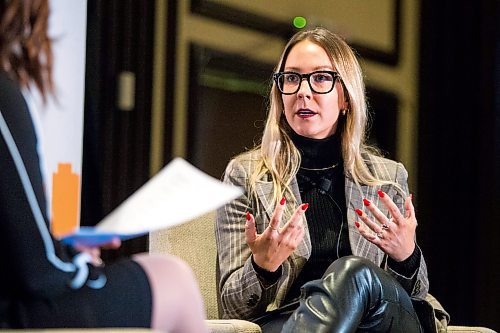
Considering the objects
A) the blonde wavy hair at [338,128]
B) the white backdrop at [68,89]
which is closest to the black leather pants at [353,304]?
the blonde wavy hair at [338,128]

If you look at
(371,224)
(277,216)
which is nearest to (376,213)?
(371,224)

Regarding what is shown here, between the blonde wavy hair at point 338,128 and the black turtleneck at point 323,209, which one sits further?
the blonde wavy hair at point 338,128

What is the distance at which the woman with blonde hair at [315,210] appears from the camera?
2.07 m

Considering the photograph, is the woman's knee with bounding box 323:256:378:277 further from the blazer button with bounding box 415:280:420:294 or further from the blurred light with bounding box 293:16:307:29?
→ the blurred light with bounding box 293:16:307:29

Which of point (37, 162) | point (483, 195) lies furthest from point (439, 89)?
point (37, 162)

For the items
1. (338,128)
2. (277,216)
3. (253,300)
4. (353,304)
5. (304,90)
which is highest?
(304,90)

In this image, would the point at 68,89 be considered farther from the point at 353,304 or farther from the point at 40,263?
the point at 40,263

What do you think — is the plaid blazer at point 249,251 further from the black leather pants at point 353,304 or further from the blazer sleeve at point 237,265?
the black leather pants at point 353,304

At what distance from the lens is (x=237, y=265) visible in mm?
2242

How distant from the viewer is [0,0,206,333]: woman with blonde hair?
115cm

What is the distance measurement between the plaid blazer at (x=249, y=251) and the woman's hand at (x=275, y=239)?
56 mm

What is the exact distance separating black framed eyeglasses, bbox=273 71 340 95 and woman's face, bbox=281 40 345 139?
0.04ft

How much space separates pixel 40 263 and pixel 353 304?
85 cm

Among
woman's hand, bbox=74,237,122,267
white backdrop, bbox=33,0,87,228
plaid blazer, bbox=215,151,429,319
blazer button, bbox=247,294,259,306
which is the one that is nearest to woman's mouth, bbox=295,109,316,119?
plaid blazer, bbox=215,151,429,319
